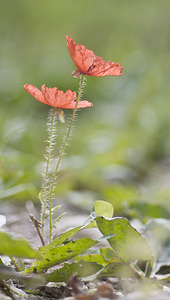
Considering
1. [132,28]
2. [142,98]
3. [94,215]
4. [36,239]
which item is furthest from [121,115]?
[132,28]

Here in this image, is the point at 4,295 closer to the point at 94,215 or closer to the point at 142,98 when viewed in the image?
the point at 94,215

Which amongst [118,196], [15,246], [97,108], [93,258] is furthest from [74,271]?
[97,108]

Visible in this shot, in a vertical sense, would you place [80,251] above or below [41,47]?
below

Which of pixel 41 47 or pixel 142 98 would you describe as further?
pixel 41 47

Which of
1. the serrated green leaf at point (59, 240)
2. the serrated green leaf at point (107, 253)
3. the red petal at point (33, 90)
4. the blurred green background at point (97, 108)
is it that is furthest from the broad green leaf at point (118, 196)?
the red petal at point (33, 90)

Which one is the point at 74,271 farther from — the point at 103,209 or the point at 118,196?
the point at 118,196

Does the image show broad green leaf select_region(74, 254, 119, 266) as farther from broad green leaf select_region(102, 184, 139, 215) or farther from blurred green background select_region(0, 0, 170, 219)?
broad green leaf select_region(102, 184, 139, 215)
